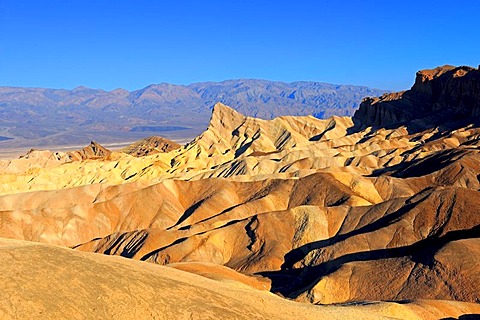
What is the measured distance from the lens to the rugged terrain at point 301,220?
38062 millimetres

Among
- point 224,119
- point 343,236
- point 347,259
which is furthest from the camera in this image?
point 224,119

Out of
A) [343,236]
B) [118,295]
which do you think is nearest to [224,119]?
[343,236]

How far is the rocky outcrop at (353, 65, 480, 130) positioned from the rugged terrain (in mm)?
1940

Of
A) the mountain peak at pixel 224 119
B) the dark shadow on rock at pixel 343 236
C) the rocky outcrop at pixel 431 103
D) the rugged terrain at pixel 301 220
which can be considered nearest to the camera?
the rugged terrain at pixel 301 220

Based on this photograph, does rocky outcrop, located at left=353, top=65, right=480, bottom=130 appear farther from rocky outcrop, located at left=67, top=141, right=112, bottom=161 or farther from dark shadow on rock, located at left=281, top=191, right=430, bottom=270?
rocky outcrop, located at left=67, top=141, right=112, bottom=161

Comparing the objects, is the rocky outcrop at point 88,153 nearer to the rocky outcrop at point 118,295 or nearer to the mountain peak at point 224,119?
the mountain peak at point 224,119

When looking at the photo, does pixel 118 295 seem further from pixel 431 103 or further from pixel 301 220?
pixel 431 103

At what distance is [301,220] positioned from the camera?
5344 cm

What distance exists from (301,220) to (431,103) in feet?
273

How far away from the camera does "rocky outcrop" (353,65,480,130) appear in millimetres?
109875

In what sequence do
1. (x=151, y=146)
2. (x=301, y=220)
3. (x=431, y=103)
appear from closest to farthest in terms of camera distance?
(x=301, y=220), (x=431, y=103), (x=151, y=146)

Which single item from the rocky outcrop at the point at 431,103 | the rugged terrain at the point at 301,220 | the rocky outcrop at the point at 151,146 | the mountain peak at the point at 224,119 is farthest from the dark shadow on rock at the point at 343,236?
the rocky outcrop at the point at 151,146

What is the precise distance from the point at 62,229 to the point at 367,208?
1301 inches

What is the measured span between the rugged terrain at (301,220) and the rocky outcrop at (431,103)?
1940 mm
